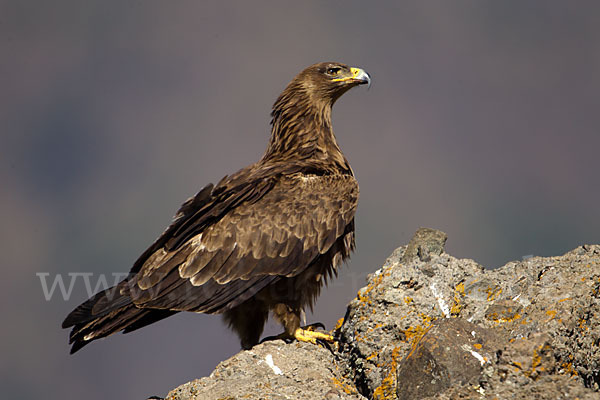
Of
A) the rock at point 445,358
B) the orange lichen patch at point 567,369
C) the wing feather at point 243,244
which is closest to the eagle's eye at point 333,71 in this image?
the wing feather at point 243,244

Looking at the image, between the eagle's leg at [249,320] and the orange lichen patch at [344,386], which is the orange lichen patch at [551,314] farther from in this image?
the eagle's leg at [249,320]

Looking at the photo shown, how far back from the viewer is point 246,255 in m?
7.53

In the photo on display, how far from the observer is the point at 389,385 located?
571 centimetres

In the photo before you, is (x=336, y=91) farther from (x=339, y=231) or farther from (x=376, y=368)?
(x=376, y=368)

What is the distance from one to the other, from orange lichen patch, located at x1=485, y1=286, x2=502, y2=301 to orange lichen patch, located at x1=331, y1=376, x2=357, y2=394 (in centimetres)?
140

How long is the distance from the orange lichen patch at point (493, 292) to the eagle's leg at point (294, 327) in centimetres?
163

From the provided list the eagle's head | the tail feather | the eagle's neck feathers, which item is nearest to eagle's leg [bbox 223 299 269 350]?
the tail feather

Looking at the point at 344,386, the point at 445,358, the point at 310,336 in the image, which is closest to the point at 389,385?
the point at 344,386

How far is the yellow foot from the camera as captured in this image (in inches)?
279

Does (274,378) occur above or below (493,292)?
below

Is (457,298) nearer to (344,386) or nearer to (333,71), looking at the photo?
(344,386)

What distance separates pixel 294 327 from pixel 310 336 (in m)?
0.20

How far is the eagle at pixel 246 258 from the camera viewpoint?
24.0 ft

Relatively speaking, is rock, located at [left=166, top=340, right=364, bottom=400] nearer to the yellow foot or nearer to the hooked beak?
the yellow foot
